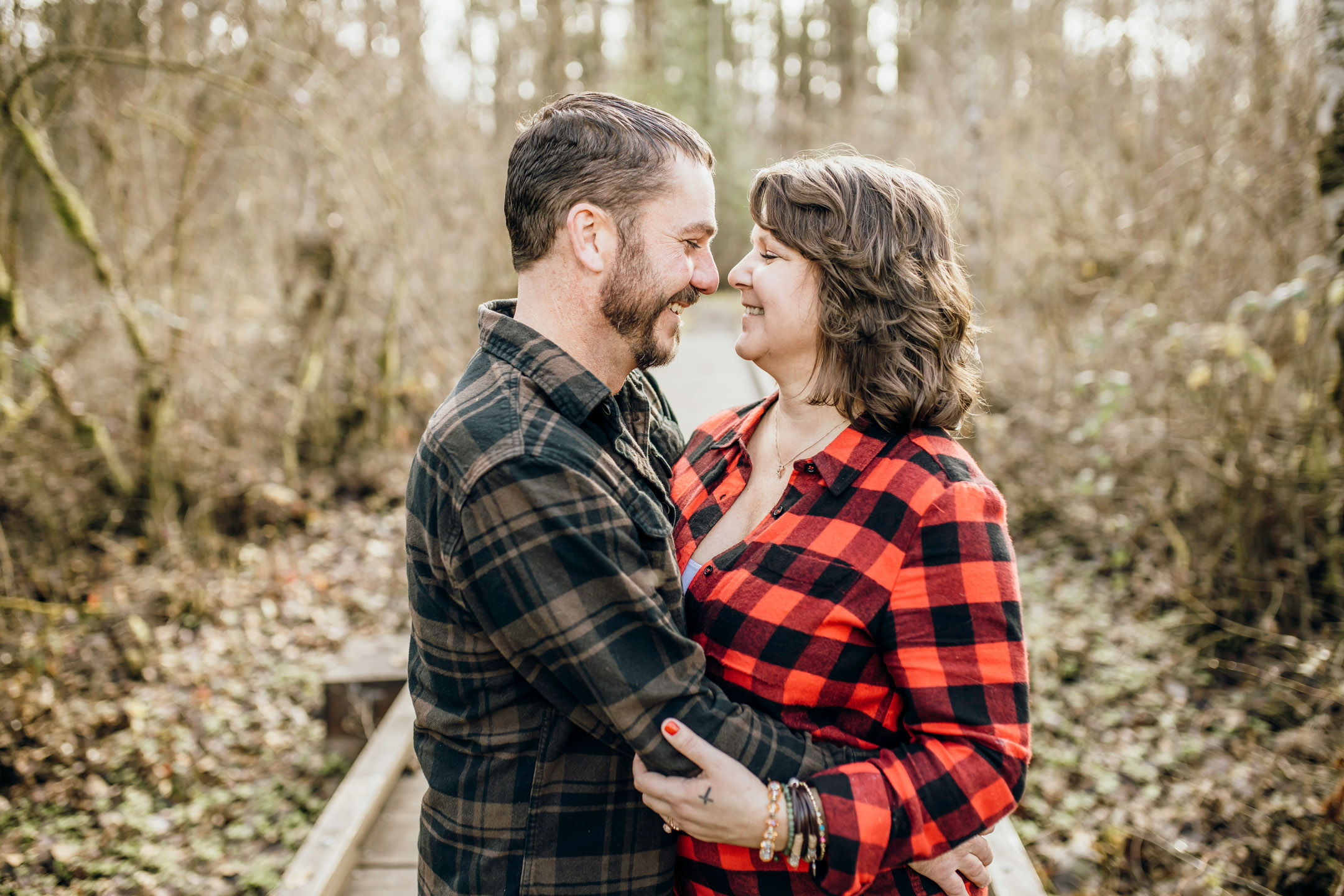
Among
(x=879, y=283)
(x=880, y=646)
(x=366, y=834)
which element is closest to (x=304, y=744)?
(x=366, y=834)

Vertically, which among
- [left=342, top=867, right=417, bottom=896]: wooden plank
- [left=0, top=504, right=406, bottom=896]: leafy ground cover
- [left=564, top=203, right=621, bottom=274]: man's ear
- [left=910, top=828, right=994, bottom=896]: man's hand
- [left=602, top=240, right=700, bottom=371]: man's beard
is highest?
[left=564, top=203, right=621, bottom=274]: man's ear

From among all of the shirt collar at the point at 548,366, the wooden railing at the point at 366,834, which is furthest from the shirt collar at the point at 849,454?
the wooden railing at the point at 366,834

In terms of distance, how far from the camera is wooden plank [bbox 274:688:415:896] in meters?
2.66

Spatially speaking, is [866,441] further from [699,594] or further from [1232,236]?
[1232,236]

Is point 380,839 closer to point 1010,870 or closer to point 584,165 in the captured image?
point 1010,870

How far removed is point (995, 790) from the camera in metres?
1.36

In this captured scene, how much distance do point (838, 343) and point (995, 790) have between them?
87cm

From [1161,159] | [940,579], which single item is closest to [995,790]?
[940,579]

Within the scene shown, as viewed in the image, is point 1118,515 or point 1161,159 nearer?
point 1118,515

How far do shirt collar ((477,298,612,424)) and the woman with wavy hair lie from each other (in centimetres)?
41

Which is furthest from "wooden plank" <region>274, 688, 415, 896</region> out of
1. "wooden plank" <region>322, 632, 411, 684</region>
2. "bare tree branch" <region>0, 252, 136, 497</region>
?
"bare tree branch" <region>0, 252, 136, 497</region>

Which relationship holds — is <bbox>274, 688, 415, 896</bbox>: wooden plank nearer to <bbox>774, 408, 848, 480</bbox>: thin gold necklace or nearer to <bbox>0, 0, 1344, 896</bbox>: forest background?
<bbox>0, 0, 1344, 896</bbox>: forest background

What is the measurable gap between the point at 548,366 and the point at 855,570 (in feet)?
2.16

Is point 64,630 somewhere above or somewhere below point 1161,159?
below
